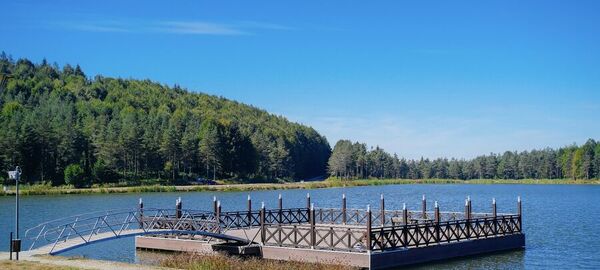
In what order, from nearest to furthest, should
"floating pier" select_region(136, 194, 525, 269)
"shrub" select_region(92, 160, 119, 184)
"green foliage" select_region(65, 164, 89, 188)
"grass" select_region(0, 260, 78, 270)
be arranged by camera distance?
"grass" select_region(0, 260, 78, 270), "floating pier" select_region(136, 194, 525, 269), "green foliage" select_region(65, 164, 89, 188), "shrub" select_region(92, 160, 119, 184)

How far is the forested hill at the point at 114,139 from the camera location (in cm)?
9681

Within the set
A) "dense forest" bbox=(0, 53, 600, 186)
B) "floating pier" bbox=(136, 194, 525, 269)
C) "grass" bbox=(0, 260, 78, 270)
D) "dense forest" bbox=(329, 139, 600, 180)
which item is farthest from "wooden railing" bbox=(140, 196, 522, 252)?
"dense forest" bbox=(329, 139, 600, 180)

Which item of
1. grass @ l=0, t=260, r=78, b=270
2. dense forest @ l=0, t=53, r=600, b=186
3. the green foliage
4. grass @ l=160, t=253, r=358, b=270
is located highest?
dense forest @ l=0, t=53, r=600, b=186

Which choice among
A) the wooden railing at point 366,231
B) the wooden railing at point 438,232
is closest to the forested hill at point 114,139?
the wooden railing at point 366,231

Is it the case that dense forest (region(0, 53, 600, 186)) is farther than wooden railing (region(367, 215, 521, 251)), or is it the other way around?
dense forest (region(0, 53, 600, 186))

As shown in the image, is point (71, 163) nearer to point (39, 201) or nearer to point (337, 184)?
point (39, 201)

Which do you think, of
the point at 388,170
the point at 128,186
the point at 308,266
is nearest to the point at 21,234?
the point at 308,266

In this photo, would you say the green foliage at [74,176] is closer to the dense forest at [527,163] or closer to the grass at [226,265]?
the grass at [226,265]

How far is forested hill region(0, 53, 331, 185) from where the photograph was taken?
318ft

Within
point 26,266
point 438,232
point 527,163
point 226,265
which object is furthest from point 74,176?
point 527,163

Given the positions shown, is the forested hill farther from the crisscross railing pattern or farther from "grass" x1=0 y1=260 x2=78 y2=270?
"grass" x1=0 y1=260 x2=78 y2=270

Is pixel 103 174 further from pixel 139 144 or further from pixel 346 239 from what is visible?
pixel 346 239

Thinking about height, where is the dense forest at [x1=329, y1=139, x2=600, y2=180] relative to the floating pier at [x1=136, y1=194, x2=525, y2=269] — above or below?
above

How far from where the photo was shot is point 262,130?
580 feet
